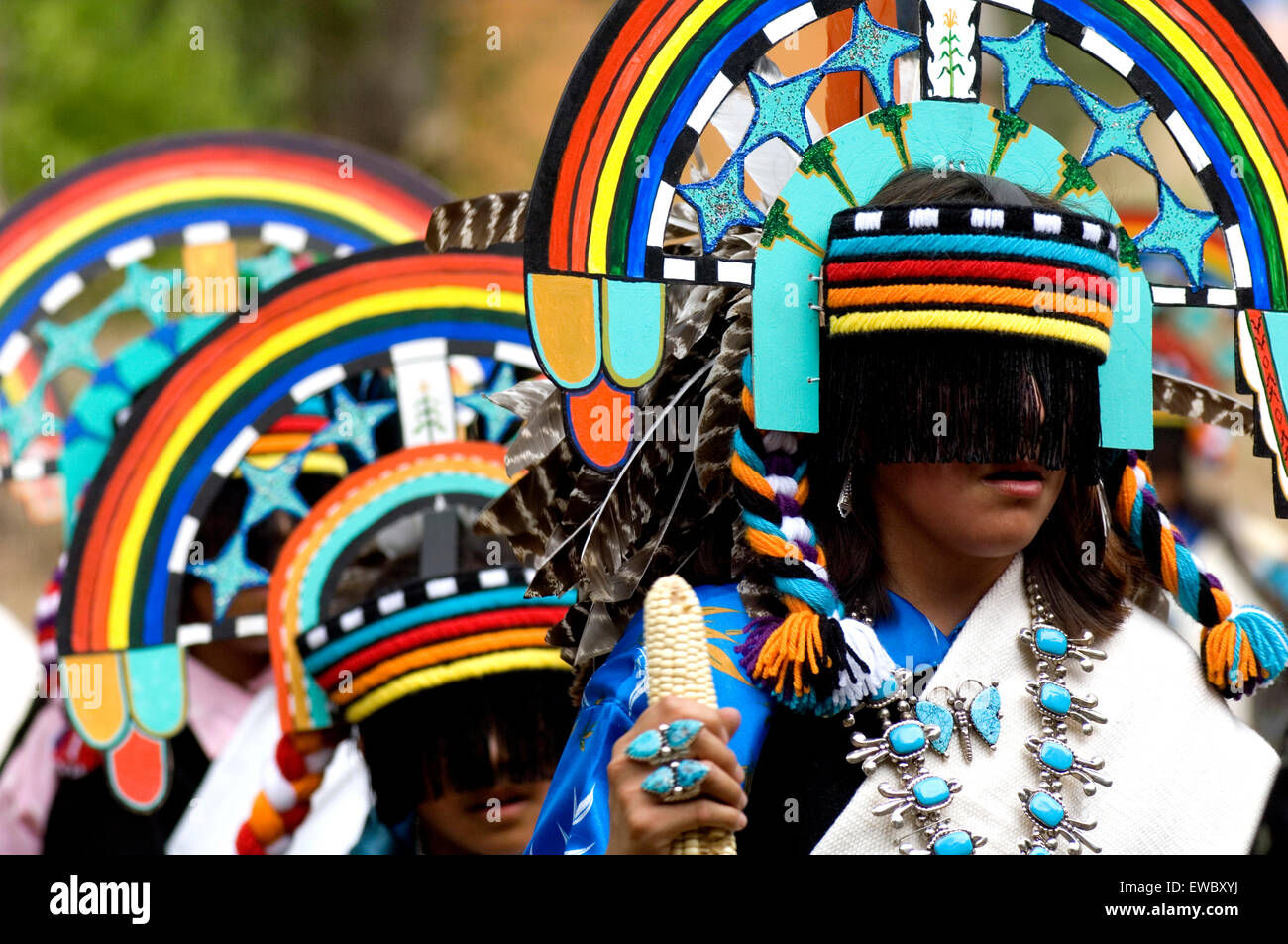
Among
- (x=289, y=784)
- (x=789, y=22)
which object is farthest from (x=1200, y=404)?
(x=289, y=784)

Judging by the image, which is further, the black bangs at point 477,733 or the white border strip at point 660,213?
the black bangs at point 477,733

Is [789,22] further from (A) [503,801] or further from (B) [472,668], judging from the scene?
(A) [503,801]

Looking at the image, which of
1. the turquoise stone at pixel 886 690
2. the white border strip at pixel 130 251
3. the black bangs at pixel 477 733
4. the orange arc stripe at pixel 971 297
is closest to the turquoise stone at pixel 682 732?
the turquoise stone at pixel 886 690

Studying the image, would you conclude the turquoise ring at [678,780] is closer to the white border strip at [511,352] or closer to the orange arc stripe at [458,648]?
the orange arc stripe at [458,648]

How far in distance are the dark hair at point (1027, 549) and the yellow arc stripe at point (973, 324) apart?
6.1 inches

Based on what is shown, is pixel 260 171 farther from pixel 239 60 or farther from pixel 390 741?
pixel 239 60

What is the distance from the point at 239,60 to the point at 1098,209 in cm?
1236

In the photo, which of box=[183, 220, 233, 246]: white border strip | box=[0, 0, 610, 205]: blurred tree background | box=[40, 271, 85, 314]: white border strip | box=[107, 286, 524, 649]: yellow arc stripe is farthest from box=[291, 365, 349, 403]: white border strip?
box=[0, 0, 610, 205]: blurred tree background

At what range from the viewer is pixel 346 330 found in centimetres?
383

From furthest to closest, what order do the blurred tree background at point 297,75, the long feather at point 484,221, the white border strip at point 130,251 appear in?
1. the blurred tree background at point 297,75
2. the white border strip at point 130,251
3. the long feather at point 484,221

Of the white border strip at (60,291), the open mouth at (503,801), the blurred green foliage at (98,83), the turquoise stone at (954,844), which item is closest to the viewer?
the turquoise stone at (954,844)

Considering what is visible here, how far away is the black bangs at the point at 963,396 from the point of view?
7.41 feet

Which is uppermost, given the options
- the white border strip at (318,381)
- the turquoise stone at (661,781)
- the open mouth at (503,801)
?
the white border strip at (318,381)

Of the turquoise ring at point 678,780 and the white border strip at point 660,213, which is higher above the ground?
the white border strip at point 660,213
